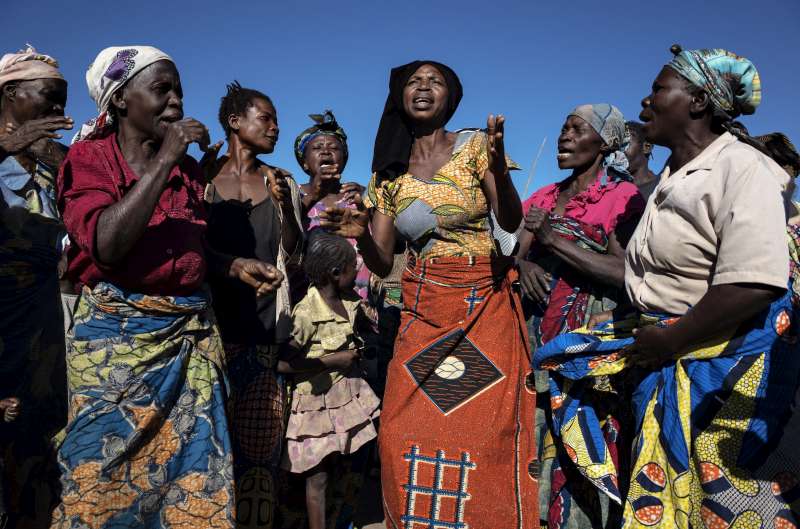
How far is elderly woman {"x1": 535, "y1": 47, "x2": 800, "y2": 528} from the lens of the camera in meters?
2.55

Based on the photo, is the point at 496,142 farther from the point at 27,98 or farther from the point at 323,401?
the point at 27,98

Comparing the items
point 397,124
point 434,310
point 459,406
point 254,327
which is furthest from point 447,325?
point 397,124

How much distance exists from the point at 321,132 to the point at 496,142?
11.0ft

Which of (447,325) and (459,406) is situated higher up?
(447,325)

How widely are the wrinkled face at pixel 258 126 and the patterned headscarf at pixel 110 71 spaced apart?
1.34 meters

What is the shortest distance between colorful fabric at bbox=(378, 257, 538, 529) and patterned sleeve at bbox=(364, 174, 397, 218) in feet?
1.35

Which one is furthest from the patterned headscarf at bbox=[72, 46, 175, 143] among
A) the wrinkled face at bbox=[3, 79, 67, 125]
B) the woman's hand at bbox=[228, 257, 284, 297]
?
the wrinkled face at bbox=[3, 79, 67, 125]

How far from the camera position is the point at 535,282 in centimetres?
397

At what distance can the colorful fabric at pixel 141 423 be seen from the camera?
9.32 feet

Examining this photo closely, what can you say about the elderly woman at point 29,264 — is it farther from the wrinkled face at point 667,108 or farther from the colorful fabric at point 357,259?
the wrinkled face at point 667,108

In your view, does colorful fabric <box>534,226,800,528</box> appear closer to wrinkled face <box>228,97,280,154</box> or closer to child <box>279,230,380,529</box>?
child <box>279,230,380,529</box>

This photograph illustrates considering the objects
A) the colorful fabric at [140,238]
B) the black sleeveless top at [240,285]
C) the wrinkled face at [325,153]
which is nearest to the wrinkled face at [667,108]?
the colorful fabric at [140,238]

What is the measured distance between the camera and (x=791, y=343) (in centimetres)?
270

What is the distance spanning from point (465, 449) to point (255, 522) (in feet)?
4.42
